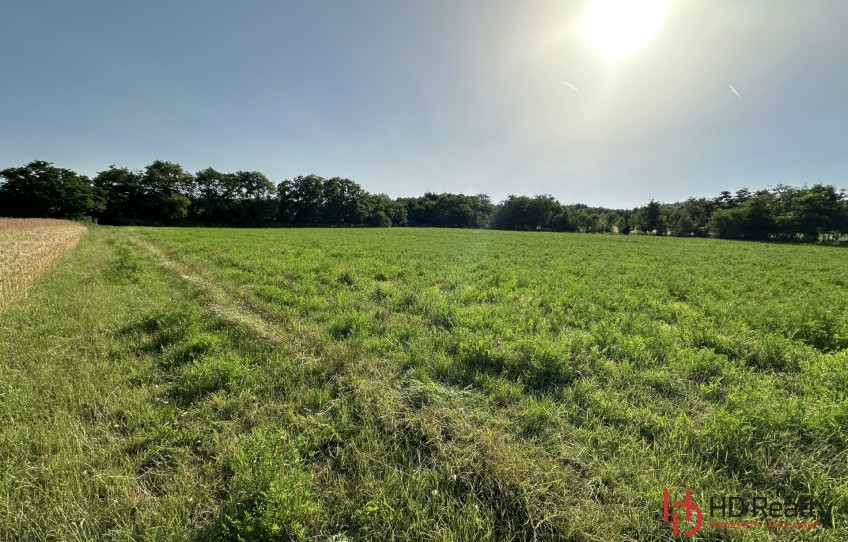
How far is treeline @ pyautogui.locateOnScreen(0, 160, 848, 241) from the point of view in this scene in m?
53.4

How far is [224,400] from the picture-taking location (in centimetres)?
391

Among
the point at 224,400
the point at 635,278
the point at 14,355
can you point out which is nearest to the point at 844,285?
the point at 635,278

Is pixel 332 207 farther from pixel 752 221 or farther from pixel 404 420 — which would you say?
pixel 752 221

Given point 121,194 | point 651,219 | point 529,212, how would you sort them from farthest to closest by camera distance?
point 529,212, point 651,219, point 121,194

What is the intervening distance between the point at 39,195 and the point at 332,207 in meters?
56.8

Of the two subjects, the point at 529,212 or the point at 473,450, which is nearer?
the point at 473,450

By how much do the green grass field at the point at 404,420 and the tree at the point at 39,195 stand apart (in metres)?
70.0

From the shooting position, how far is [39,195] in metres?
51.2

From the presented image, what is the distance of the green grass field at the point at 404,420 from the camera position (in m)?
2.43

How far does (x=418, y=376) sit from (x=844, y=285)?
18917 mm

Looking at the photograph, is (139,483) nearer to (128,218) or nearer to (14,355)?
(14,355)

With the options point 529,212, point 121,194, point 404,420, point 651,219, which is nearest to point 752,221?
point 651,219

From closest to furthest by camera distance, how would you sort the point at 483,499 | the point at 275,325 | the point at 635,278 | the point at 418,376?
the point at 483,499, the point at 418,376, the point at 275,325, the point at 635,278

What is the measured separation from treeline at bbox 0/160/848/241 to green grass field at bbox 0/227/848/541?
239 ft
